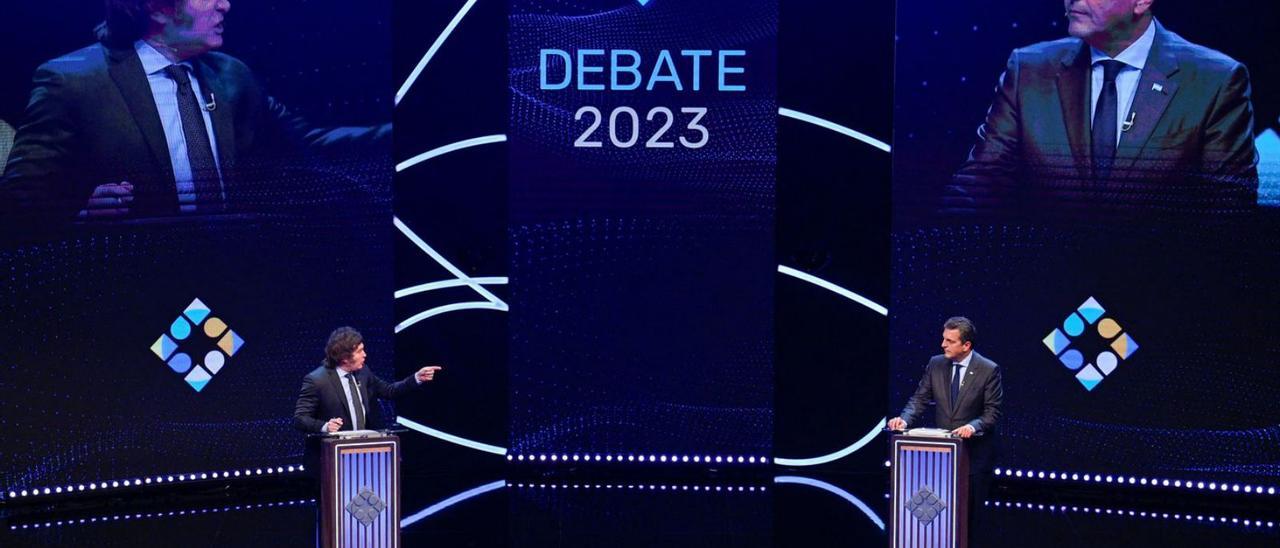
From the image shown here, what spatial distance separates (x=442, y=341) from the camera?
8.24 m

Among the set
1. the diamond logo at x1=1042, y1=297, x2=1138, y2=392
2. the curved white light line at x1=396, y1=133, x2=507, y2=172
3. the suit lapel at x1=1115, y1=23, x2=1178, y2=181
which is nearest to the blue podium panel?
the curved white light line at x1=396, y1=133, x2=507, y2=172

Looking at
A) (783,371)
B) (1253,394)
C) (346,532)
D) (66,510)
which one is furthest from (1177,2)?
(66,510)

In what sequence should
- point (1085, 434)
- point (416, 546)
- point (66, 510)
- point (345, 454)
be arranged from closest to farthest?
point (345, 454)
point (416, 546)
point (66, 510)
point (1085, 434)

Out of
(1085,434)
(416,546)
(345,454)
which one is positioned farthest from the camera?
(1085,434)

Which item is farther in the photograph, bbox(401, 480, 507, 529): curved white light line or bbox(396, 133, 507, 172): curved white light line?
bbox(396, 133, 507, 172): curved white light line

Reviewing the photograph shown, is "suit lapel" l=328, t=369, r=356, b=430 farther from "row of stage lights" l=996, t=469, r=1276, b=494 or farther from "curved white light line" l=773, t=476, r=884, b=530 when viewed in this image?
"row of stage lights" l=996, t=469, r=1276, b=494

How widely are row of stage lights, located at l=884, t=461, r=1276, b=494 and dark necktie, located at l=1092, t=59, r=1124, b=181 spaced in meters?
1.66

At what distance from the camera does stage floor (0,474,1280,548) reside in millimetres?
6688

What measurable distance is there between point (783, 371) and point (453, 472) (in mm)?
2033

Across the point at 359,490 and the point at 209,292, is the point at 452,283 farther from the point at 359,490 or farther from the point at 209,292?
the point at 359,490

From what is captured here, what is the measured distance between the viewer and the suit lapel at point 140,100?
24.2 ft

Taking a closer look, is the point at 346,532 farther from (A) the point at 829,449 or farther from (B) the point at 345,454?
(A) the point at 829,449

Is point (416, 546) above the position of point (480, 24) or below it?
below

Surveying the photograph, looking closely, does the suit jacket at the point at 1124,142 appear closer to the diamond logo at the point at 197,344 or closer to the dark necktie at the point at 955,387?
the dark necktie at the point at 955,387
